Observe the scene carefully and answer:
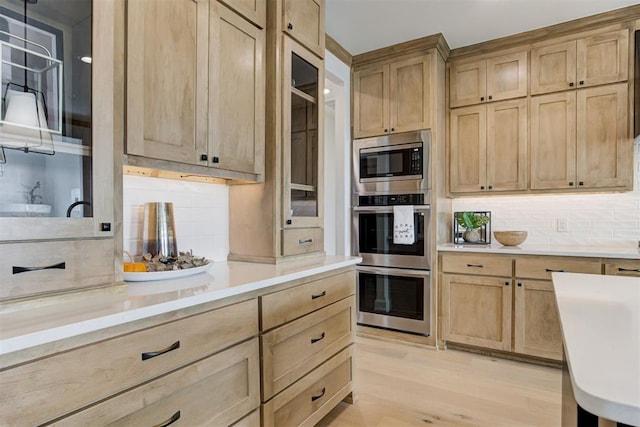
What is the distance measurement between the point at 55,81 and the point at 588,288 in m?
1.91

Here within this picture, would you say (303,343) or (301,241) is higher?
(301,241)

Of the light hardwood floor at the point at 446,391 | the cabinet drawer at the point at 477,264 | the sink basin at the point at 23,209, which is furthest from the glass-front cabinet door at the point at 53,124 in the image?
the cabinet drawer at the point at 477,264

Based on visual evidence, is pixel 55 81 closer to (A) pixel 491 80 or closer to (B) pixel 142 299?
(B) pixel 142 299

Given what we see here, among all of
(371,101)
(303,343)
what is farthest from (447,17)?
(303,343)

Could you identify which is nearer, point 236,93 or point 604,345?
point 604,345

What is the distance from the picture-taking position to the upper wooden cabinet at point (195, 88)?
1380 mm

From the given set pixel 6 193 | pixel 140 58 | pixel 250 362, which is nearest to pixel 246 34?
pixel 140 58

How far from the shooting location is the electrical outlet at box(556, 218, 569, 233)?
3.11 m

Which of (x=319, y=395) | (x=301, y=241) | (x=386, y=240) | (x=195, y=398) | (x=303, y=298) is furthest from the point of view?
(x=386, y=240)

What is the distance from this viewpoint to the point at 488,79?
3.17 metres

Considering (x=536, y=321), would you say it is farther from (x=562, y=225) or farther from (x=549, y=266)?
(x=562, y=225)

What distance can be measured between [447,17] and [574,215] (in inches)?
78.3

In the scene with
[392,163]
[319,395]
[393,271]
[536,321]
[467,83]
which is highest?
[467,83]

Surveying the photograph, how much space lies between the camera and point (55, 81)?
1120 millimetres
